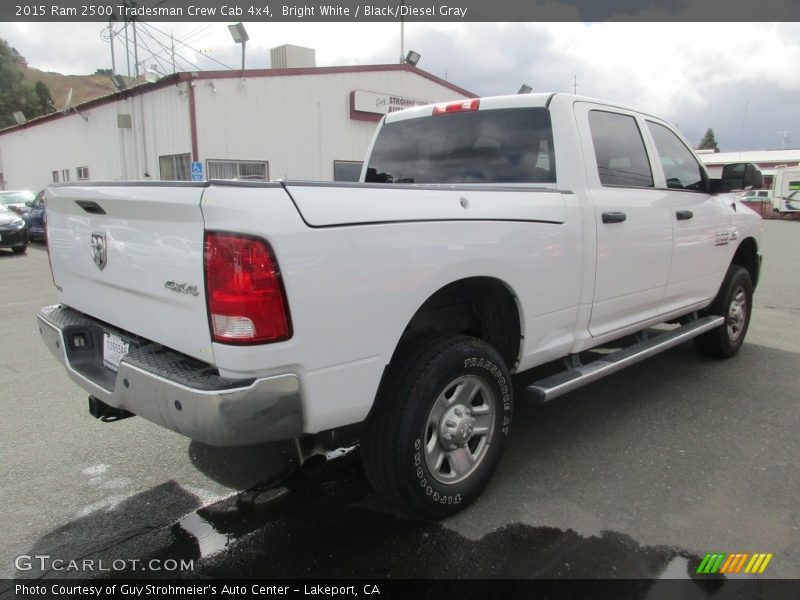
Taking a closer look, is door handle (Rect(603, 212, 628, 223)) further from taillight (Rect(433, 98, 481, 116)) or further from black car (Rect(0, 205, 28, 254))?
black car (Rect(0, 205, 28, 254))

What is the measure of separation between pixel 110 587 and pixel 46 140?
2858 cm

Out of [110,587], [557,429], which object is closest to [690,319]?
[557,429]

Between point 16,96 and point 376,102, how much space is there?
2759 inches

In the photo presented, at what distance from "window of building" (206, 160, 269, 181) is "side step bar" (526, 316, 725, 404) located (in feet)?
43.4

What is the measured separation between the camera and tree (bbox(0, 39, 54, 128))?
67812 millimetres

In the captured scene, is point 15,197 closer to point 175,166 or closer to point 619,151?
point 175,166

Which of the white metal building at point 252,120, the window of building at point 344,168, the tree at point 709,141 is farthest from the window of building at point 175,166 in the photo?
the tree at point 709,141

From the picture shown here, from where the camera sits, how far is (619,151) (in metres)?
3.78

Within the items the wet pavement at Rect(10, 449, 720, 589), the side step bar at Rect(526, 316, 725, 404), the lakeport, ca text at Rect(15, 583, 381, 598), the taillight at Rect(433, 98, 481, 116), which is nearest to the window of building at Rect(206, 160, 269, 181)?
the taillight at Rect(433, 98, 481, 116)

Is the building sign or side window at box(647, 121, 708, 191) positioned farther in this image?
the building sign

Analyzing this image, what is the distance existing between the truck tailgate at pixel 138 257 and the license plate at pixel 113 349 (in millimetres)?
68

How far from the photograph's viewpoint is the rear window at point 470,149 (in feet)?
11.4

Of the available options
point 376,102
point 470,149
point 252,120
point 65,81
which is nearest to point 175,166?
point 252,120

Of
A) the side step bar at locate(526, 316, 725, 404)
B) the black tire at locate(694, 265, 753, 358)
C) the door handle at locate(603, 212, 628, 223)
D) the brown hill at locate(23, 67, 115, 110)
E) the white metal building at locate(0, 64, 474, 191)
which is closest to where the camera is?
the side step bar at locate(526, 316, 725, 404)
